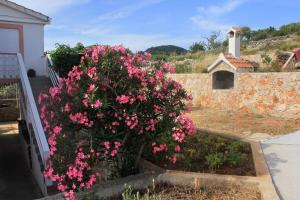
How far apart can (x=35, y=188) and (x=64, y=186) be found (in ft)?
19.1

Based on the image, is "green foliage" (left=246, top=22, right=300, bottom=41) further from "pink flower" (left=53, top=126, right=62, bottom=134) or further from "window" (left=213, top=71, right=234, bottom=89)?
"pink flower" (left=53, top=126, right=62, bottom=134)

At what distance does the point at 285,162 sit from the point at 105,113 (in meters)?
3.40

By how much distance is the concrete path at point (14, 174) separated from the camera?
9.46m

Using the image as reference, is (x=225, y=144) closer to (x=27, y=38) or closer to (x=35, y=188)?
(x=35, y=188)

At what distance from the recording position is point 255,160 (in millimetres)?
6176

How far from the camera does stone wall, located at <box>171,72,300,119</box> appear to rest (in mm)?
11398

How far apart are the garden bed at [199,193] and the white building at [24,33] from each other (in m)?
13.0

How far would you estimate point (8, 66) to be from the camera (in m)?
13.6

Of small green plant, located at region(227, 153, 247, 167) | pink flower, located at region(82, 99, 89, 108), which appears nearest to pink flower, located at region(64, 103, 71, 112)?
pink flower, located at region(82, 99, 89, 108)

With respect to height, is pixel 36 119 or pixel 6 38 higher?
pixel 6 38

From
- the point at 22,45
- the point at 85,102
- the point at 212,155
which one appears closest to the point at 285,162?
the point at 212,155

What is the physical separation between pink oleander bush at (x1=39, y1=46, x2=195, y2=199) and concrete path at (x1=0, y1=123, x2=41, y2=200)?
4.80 m

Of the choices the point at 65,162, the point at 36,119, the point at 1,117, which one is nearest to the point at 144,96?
the point at 65,162

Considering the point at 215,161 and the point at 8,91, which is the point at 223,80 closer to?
the point at 215,161
